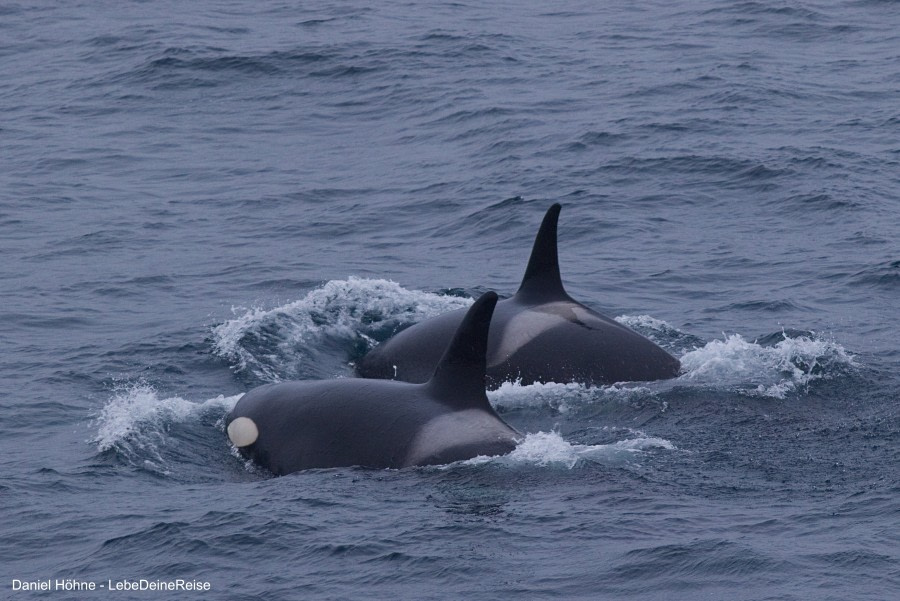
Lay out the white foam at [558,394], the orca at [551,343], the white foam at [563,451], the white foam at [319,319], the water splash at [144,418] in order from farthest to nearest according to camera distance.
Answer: the white foam at [319,319] → the orca at [551,343] → the white foam at [558,394] → the water splash at [144,418] → the white foam at [563,451]

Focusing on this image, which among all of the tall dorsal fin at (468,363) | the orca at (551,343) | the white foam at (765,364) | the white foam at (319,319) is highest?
the tall dorsal fin at (468,363)

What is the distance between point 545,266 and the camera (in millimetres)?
17328

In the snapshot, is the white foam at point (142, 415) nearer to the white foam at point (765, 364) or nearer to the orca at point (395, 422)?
the orca at point (395, 422)

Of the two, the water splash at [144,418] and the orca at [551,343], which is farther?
the orca at [551,343]

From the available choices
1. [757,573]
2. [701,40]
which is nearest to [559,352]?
[757,573]

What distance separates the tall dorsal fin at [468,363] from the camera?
13.8 meters

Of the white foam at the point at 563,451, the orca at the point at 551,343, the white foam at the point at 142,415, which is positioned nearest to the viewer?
the white foam at the point at 563,451

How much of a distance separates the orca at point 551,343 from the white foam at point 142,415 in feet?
8.30

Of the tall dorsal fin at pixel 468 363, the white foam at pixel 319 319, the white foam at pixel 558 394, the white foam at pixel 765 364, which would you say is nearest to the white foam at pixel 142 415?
the white foam at pixel 319 319

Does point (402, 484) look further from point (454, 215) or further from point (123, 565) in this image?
point (454, 215)

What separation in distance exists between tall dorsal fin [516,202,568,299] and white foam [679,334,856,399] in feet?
5.85

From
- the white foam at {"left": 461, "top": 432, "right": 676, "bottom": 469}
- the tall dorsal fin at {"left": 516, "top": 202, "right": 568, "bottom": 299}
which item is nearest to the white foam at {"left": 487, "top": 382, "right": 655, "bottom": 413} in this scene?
the tall dorsal fin at {"left": 516, "top": 202, "right": 568, "bottom": 299}

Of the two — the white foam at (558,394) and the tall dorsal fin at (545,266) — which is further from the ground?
the tall dorsal fin at (545,266)

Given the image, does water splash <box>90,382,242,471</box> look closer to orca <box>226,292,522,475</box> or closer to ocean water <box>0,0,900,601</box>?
ocean water <box>0,0,900,601</box>
